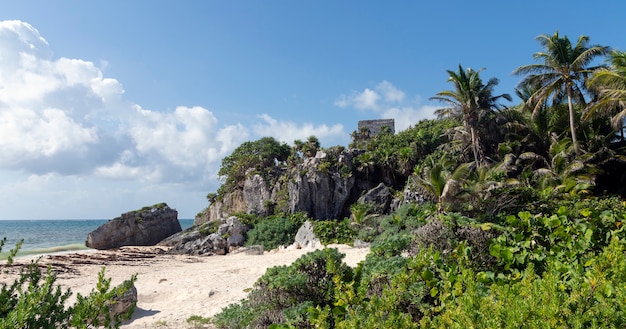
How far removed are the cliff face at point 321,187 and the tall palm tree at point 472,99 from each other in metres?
8.76

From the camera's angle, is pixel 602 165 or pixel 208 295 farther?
pixel 602 165

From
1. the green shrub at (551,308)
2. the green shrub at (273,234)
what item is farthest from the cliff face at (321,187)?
the green shrub at (551,308)

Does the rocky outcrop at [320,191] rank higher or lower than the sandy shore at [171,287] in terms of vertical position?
higher

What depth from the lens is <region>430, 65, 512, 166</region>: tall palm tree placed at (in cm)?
2441

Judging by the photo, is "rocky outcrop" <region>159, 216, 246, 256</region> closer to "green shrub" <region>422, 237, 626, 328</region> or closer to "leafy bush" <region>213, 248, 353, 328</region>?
"leafy bush" <region>213, 248, 353, 328</region>

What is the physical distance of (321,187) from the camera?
30.0 m

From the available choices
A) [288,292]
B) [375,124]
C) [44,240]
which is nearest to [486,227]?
[288,292]

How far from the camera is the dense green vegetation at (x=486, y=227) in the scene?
8.84 feet

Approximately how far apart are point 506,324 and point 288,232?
22432mm

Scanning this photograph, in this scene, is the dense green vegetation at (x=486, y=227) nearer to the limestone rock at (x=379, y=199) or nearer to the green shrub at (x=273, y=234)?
the green shrub at (x=273, y=234)

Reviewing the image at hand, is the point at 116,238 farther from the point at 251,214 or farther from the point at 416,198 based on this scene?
the point at 416,198

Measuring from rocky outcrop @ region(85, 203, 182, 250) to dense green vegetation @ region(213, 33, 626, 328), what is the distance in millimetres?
7698

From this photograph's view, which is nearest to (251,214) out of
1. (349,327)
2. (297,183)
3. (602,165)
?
(297,183)

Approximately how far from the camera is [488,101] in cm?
2542
